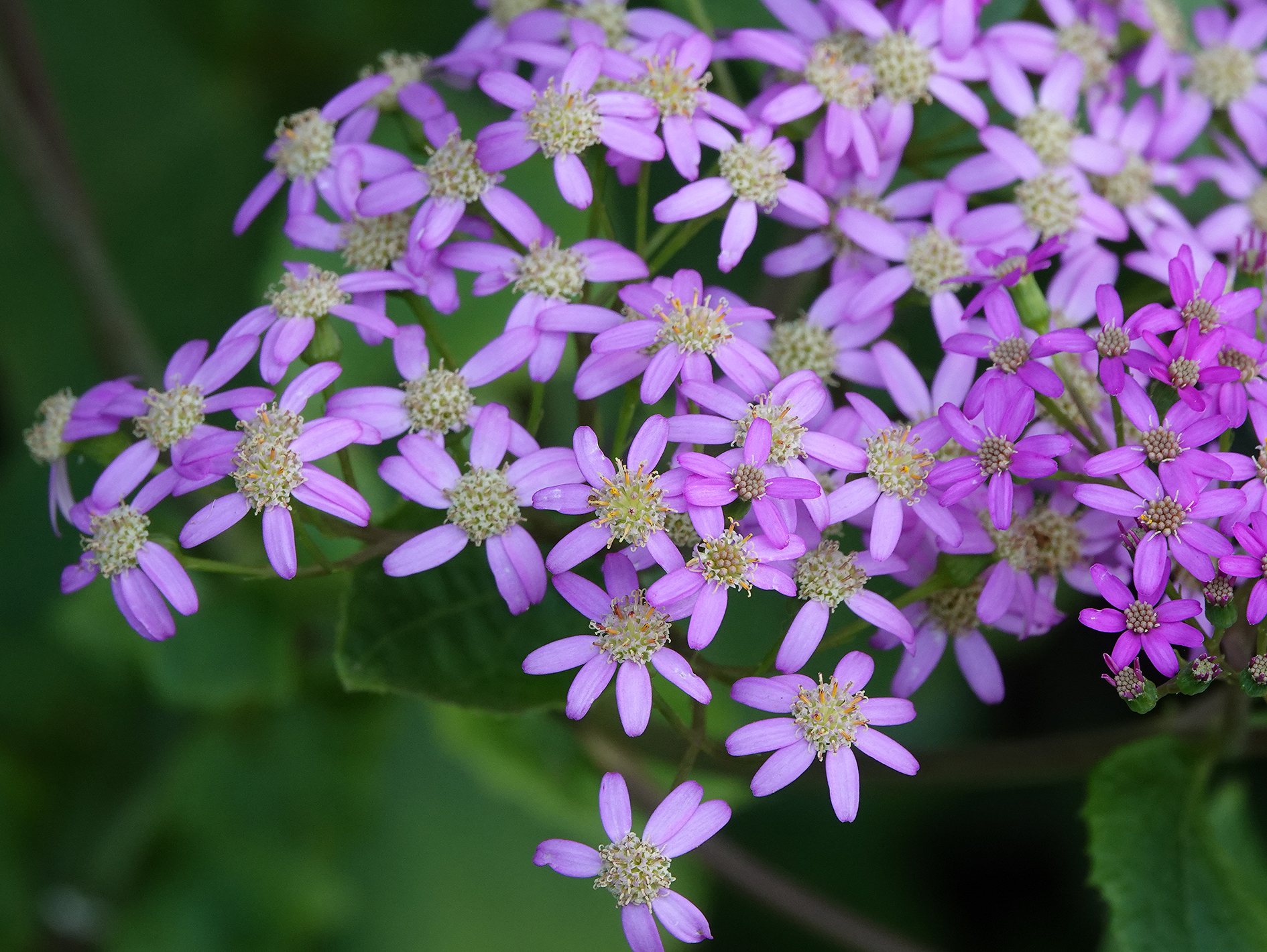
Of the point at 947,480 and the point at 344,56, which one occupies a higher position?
the point at 344,56

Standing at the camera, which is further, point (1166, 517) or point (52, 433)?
point (52, 433)

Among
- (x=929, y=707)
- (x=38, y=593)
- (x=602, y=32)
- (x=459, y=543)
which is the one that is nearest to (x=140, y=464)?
(x=459, y=543)

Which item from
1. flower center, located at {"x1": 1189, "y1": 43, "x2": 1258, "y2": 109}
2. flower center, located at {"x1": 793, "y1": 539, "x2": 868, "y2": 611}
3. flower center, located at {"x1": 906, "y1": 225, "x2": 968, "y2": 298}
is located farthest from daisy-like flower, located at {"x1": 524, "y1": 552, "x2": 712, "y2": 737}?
flower center, located at {"x1": 1189, "y1": 43, "x2": 1258, "y2": 109}

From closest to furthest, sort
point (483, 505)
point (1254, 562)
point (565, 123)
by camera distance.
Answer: point (1254, 562), point (483, 505), point (565, 123)

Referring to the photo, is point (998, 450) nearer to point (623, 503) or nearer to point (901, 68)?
point (623, 503)

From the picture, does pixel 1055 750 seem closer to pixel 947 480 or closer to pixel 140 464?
pixel 947 480

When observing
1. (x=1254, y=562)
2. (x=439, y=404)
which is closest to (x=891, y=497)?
(x=1254, y=562)

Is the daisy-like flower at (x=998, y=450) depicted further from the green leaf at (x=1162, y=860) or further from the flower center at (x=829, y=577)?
the green leaf at (x=1162, y=860)
